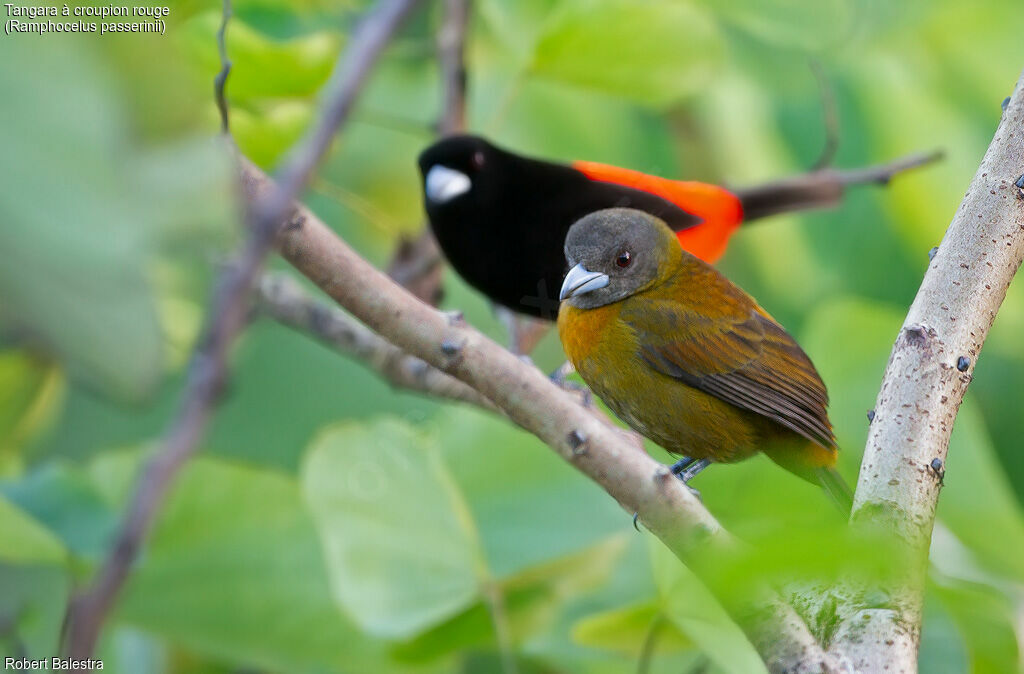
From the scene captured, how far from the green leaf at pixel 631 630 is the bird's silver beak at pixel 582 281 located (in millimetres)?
494

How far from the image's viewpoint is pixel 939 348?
105 centimetres

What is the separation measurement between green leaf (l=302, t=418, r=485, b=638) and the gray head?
0.47 m

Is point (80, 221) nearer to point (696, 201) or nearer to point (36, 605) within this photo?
point (36, 605)

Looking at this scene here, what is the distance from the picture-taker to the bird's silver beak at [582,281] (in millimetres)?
1666

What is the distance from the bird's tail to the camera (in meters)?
1.41

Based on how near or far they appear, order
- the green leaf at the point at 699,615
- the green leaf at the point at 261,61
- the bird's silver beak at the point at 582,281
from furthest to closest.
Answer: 1. the green leaf at the point at 261,61
2. the bird's silver beak at the point at 582,281
3. the green leaf at the point at 699,615

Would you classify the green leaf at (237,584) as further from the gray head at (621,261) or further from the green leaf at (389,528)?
the gray head at (621,261)

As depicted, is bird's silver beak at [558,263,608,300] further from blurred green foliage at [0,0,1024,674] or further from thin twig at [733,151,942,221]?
thin twig at [733,151,942,221]

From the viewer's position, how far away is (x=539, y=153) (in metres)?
Result: 3.20

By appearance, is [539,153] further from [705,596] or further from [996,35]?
[705,596]

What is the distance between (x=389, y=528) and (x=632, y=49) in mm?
1057

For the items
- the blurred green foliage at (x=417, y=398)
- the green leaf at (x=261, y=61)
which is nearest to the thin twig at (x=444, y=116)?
the blurred green foliage at (x=417, y=398)

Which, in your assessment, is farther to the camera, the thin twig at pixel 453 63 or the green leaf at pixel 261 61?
the thin twig at pixel 453 63

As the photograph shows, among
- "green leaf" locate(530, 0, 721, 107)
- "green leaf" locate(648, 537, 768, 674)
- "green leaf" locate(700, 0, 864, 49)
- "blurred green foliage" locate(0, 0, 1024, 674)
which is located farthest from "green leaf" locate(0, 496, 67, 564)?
"green leaf" locate(700, 0, 864, 49)
